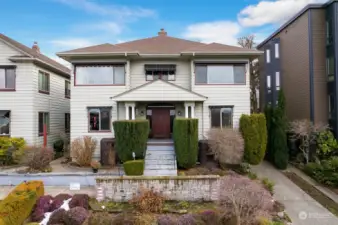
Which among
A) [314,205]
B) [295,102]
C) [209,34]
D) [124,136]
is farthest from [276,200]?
[209,34]

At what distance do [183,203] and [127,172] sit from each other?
3.01m

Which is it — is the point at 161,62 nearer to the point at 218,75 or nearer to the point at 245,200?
the point at 218,75

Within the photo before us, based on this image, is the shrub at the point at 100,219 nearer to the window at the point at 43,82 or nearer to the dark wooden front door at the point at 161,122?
the dark wooden front door at the point at 161,122

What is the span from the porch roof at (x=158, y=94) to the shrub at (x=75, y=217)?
7050 millimetres

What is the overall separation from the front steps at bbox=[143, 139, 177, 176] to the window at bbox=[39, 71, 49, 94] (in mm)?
8251

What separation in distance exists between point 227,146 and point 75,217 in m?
7.48

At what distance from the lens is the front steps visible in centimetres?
1118

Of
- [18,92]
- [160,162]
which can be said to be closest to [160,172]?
[160,162]

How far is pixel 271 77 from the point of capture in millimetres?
19656

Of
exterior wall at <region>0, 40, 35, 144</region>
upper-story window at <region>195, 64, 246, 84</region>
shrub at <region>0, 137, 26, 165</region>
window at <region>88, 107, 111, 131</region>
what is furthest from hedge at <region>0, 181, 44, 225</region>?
upper-story window at <region>195, 64, 246, 84</region>

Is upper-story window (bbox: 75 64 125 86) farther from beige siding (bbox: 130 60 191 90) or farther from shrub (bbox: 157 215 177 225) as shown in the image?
shrub (bbox: 157 215 177 225)

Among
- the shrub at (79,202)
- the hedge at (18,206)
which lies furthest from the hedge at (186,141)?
the hedge at (18,206)

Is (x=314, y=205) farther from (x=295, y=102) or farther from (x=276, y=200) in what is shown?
(x=295, y=102)

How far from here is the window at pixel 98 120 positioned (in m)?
13.9
